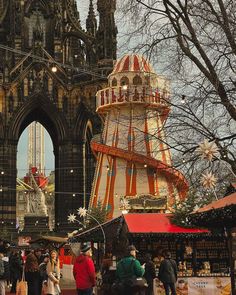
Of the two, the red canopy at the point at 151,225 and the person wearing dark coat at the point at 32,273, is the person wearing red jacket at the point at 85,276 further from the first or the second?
the red canopy at the point at 151,225

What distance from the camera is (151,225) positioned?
2209 cm

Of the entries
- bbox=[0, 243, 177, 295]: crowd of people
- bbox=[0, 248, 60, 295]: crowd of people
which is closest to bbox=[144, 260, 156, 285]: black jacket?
bbox=[0, 243, 177, 295]: crowd of people

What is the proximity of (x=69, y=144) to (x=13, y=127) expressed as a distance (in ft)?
15.7

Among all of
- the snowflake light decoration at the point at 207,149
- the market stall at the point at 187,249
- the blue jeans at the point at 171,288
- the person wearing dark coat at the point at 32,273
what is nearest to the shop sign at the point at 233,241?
the snowflake light decoration at the point at 207,149

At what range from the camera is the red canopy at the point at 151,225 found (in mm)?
21516

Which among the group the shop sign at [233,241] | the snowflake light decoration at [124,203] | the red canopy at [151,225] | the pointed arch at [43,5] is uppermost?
the pointed arch at [43,5]

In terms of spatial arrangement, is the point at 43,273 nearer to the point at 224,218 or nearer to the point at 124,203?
the point at 224,218

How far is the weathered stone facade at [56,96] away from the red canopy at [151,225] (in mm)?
32391

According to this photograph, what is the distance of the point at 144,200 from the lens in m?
35.0

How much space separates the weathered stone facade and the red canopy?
32.4 metres

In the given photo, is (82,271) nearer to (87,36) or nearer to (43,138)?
(87,36)

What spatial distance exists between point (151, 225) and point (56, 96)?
121ft

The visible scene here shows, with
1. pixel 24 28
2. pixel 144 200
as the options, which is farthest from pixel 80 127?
pixel 144 200

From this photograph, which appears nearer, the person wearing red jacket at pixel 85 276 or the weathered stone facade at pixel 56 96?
the person wearing red jacket at pixel 85 276
